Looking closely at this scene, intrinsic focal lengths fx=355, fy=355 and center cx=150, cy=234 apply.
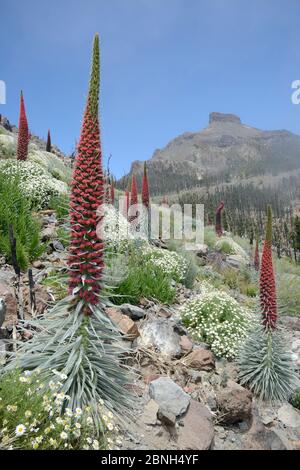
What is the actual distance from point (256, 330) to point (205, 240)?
42.9ft

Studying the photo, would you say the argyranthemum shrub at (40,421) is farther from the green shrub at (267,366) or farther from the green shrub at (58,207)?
the green shrub at (58,207)

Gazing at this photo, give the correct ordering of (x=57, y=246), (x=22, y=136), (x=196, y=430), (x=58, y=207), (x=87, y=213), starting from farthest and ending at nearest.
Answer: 1. (x=22, y=136)
2. (x=58, y=207)
3. (x=57, y=246)
4. (x=196, y=430)
5. (x=87, y=213)

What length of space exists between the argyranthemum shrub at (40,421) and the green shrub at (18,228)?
2819 millimetres

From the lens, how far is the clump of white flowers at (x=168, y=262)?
8586mm

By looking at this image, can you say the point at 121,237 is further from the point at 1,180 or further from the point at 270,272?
the point at 270,272

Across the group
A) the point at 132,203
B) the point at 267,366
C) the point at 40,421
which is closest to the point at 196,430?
the point at 40,421

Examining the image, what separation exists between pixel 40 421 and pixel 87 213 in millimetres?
1730

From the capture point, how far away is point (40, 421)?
2652 mm

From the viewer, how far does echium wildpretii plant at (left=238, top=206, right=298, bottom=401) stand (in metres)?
5.08

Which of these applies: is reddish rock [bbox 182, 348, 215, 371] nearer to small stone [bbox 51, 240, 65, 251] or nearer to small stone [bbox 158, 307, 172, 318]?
small stone [bbox 158, 307, 172, 318]

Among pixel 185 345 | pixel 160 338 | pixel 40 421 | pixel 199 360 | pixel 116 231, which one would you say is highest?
pixel 116 231

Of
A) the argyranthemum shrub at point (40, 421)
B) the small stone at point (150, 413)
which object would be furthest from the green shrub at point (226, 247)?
the argyranthemum shrub at point (40, 421)

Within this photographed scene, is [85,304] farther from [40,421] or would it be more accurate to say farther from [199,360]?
[199,360]
